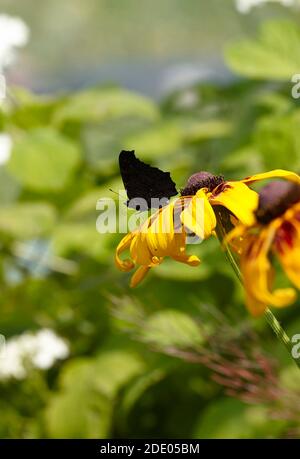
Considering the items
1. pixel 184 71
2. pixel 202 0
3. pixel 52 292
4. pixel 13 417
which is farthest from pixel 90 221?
pixel 202 0

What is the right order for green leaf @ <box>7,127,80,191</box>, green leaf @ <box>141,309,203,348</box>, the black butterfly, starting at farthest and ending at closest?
1. green leaf @ <box>7,127,80,191</box>
2. green leaf @ <box>141,309,203,348</box>
3. the black butterfly

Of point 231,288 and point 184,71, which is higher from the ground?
point 184,71

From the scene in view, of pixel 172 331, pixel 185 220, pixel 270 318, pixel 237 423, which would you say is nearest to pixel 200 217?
pixel 185 220

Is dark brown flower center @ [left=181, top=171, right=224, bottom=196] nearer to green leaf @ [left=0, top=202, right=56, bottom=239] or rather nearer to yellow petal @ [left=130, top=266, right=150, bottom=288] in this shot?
yellow petal @ [left=130, top=266, right=150, bottom=288]

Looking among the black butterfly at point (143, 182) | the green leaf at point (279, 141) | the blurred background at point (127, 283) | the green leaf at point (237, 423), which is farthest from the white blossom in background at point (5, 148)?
the black butterfly at point (143, 182)

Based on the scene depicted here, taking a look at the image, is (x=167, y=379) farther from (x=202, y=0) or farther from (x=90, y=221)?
(x=202, y=0)

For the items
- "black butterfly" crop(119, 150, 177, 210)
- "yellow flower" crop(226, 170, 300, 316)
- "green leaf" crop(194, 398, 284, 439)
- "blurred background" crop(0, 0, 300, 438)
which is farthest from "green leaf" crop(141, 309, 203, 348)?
"yellow flower" crop(226, 170, 300, 316)
